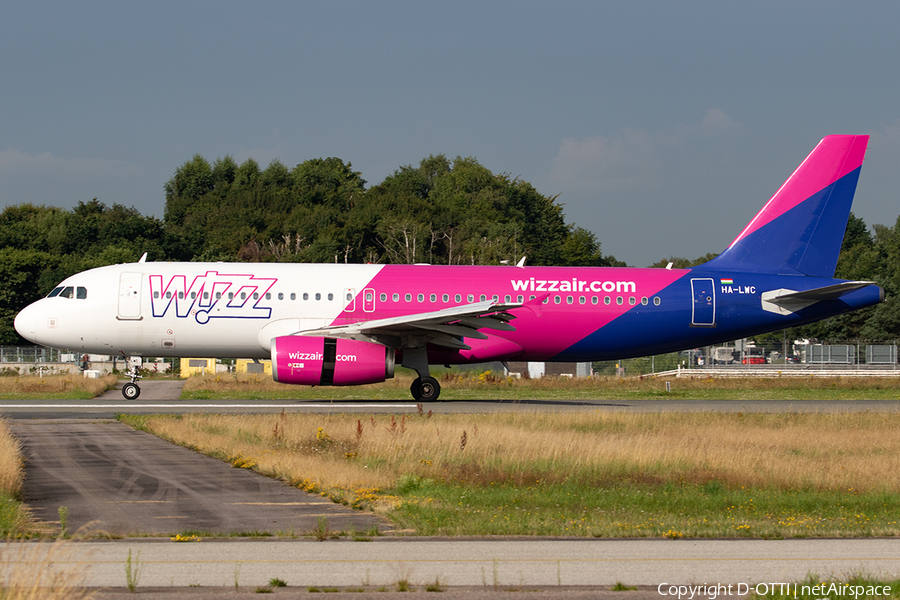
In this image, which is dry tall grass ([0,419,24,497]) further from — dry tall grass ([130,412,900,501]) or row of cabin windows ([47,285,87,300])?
row of cabin windows ([47,285,87,300])

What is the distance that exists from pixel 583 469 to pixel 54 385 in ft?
92.0

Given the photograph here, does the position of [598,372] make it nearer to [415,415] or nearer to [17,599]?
[415,415]

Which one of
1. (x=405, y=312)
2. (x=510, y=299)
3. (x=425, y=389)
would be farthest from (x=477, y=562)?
(x=510, y=299)

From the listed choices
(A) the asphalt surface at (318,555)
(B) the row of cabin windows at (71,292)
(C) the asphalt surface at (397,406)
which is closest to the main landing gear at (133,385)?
(C) the asphalt surface at (397,406)

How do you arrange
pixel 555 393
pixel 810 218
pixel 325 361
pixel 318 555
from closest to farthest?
1. pixel 318 555
2. pixel 325 361
3. pixel 810 218
4. pixel 555 393

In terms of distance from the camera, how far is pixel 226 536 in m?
9.84

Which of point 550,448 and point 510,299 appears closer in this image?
point 550,448

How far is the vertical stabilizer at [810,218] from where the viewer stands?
3155 centimetres

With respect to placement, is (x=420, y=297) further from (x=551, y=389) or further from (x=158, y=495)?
(x=158, y=495)

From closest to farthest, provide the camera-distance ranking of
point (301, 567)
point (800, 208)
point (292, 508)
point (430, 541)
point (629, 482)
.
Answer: point (301, 567) → point (430, 541) → point (292, 508) → point (629, 482) → point (800, 208)

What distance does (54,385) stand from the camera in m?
36.8

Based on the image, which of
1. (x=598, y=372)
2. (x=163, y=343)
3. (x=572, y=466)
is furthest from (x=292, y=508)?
(x=598, y=372)

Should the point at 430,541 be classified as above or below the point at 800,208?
below

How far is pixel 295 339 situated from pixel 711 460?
13469mm
